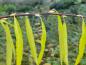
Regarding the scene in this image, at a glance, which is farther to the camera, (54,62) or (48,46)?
(48,46)

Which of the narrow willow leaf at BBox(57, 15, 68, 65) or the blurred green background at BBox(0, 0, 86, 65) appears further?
the blurred green background at BBox(0, 0, 86, 65)

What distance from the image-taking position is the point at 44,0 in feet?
19.6

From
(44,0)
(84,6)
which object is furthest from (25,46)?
(44,0)

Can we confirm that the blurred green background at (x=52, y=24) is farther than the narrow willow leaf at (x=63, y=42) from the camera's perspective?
Yes

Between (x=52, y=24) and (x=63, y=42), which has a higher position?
(x=63, y=42)

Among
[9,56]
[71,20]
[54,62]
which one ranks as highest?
[9,56]

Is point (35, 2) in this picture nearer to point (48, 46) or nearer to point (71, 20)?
point (71, 20)

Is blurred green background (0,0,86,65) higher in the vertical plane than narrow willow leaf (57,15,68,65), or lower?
lower

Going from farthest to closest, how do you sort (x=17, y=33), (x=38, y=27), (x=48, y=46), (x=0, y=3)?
(x=0, y=3)
(x=38, y=27)
(x=48, y=46)
(x=17, y=33)

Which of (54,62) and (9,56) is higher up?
(9,56)

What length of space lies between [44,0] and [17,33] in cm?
534

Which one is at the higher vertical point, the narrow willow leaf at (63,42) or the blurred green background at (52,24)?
the narrow willow leaf at (63,42)

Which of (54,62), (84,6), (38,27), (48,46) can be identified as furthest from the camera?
(84,6)

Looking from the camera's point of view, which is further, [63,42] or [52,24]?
[52,24]
